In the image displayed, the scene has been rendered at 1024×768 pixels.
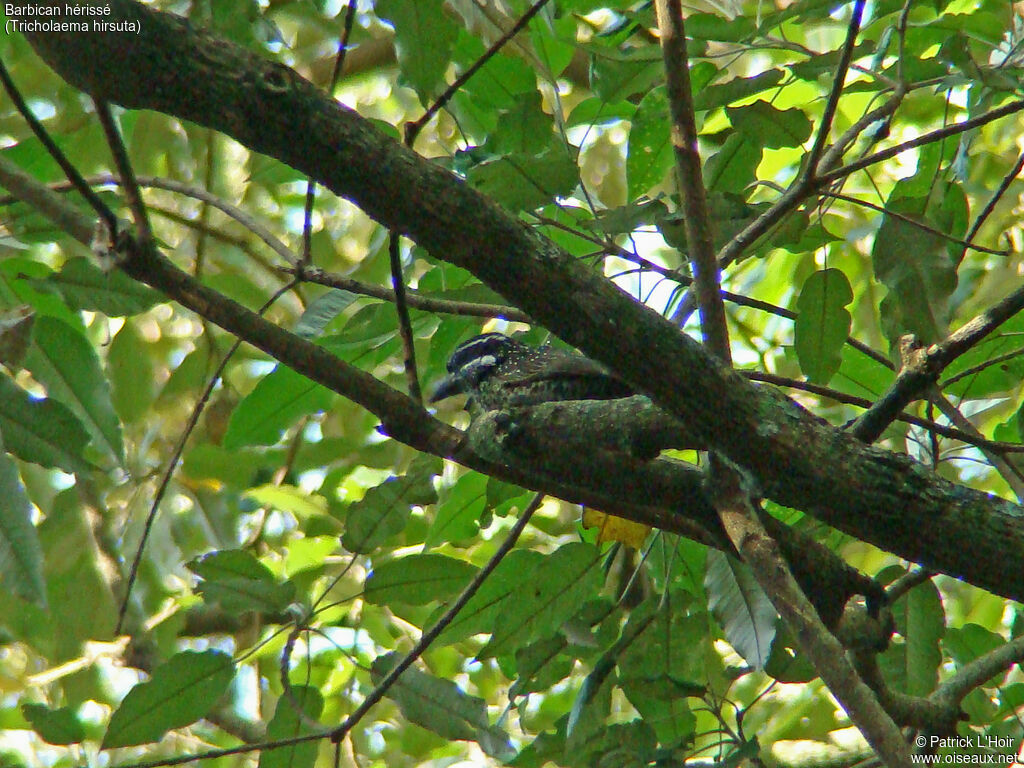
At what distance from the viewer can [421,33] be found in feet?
7.62

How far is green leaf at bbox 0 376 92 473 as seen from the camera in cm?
238

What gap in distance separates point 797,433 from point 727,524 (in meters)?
0.24

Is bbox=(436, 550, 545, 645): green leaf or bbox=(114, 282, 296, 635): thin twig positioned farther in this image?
bbox=(436, 550, 545, 645): green leaf

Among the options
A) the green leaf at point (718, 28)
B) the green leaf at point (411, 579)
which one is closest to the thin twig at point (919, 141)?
the green leaf at point (718, 28)

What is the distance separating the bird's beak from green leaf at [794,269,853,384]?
1100mm

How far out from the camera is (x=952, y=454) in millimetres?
3029

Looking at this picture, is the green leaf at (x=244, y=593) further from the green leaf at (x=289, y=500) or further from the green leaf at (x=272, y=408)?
the green leaf at (x=289, y=500)

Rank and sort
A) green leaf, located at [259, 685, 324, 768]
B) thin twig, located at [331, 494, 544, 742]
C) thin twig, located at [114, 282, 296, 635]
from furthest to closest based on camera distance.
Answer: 1. green leaf, located at [259, 685, 324, 768]
2. thin twig, located at [331, 494, 544, 742]
3. thin twig, located at [114, 282, 296, 635]

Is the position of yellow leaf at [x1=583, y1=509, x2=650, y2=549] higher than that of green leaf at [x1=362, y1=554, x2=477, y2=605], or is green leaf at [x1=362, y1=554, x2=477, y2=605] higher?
yellow leaf at [x1=583, y1=509, x2=650, y2=549]

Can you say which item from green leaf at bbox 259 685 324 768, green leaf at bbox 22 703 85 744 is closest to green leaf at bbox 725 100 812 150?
green leaf at bbox 259 685 324 768

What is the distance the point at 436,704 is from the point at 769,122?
1799mm

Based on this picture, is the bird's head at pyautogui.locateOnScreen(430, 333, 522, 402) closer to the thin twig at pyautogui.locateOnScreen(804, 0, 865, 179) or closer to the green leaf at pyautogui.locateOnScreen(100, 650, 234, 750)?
the green leaf at pyautogui.locateOnScreen(100, 650, 234, 750)

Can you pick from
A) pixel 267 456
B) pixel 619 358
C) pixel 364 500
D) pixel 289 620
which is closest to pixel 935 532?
pixel 619 358

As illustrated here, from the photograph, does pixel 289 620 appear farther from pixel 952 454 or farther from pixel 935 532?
pixel 952 454
